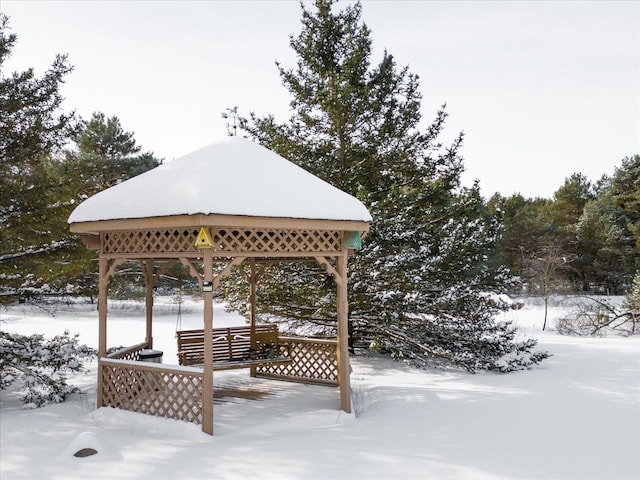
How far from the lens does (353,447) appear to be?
5695mm

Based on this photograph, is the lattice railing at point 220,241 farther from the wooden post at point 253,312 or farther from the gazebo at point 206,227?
the wooden post at point 253,312

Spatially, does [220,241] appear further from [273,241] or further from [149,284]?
[149,284]

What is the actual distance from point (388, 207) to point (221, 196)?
490 centimetres

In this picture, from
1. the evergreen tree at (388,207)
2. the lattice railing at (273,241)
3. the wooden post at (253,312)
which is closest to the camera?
the lattice railing at (273,241)

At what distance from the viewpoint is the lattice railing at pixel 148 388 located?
21.4 feet

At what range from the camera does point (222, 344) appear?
9.34 m

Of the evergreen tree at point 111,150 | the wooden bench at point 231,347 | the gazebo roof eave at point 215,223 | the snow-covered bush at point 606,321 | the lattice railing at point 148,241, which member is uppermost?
the evergreen tree at point 111,150

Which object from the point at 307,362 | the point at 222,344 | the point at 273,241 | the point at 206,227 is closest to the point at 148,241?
the point at 206,227

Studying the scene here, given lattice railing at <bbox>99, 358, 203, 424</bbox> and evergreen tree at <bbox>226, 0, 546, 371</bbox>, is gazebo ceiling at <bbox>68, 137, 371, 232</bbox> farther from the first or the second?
evergreen tree at <bbox>226, 0, 546, 371</bbox>

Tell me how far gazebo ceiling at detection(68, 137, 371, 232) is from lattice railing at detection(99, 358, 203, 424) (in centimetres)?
200

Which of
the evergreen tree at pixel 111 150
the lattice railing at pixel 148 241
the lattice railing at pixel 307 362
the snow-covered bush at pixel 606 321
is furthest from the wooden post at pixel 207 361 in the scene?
the evergreen tree at pixel 111 150

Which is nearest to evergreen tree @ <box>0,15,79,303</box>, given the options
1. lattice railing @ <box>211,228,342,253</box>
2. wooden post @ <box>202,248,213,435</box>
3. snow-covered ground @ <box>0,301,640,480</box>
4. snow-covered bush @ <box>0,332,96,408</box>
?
snow-covered bush @ <box>0,332,96,408</box>

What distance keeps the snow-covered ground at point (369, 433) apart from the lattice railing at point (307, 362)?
0.44 m

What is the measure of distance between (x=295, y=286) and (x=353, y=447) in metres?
5.77
